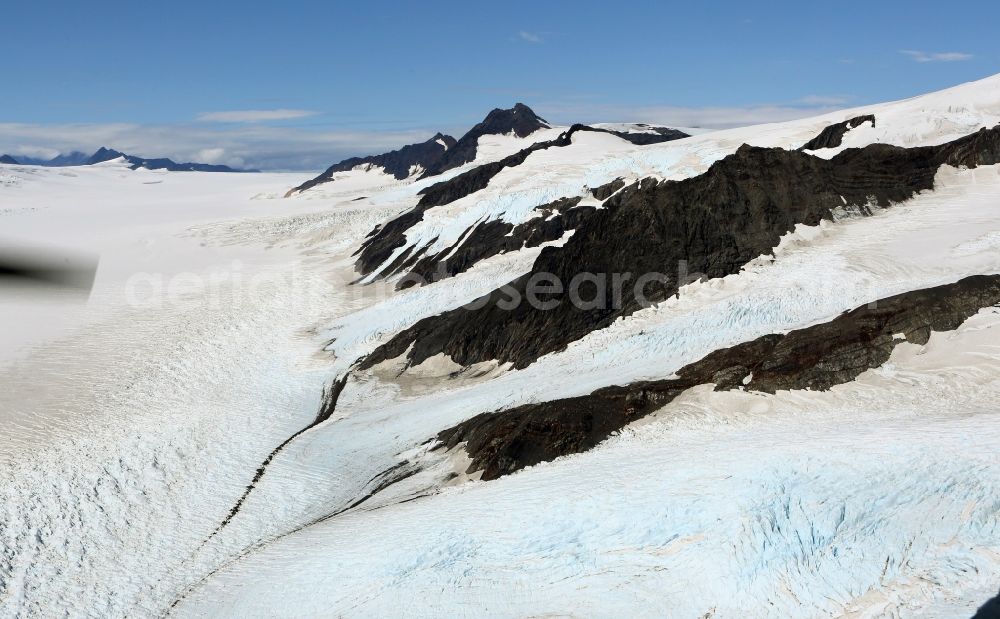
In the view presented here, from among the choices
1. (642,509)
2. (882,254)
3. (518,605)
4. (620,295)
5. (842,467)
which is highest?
(882,254)

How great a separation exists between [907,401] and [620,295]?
53.4ft

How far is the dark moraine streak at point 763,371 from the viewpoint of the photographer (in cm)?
2298

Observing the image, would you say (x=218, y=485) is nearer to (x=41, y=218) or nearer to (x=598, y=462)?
(x=598, y=462)

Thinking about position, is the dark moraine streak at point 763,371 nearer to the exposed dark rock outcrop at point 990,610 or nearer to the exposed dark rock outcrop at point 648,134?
the exposed dark rock outcrop at point 990,610

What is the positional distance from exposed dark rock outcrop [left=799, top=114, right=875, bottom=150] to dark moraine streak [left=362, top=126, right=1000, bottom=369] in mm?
9504

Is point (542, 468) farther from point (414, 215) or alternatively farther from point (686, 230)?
point (414, 215)

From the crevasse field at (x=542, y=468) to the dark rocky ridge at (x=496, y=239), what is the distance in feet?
18.8

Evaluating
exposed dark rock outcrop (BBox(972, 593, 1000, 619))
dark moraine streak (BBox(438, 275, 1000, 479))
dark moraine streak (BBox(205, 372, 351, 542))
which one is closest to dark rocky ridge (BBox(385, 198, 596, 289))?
dark moraine streak (BBox(205, 372, 351, 542))

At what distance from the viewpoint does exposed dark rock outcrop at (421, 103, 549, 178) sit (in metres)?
159

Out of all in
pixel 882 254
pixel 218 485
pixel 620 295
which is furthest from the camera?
pixel 620 295

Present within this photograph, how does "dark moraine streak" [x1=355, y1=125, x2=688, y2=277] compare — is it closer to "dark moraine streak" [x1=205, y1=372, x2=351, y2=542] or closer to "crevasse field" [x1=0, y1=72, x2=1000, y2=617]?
"crevasse field" [x1=0, y1=72, x2=1000, y2=617]

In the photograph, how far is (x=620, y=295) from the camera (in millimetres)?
35594

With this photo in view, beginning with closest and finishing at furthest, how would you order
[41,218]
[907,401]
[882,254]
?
[907,401]
[882,254]
[41,218]

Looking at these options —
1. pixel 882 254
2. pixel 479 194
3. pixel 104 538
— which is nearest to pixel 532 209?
pixel 479 194
